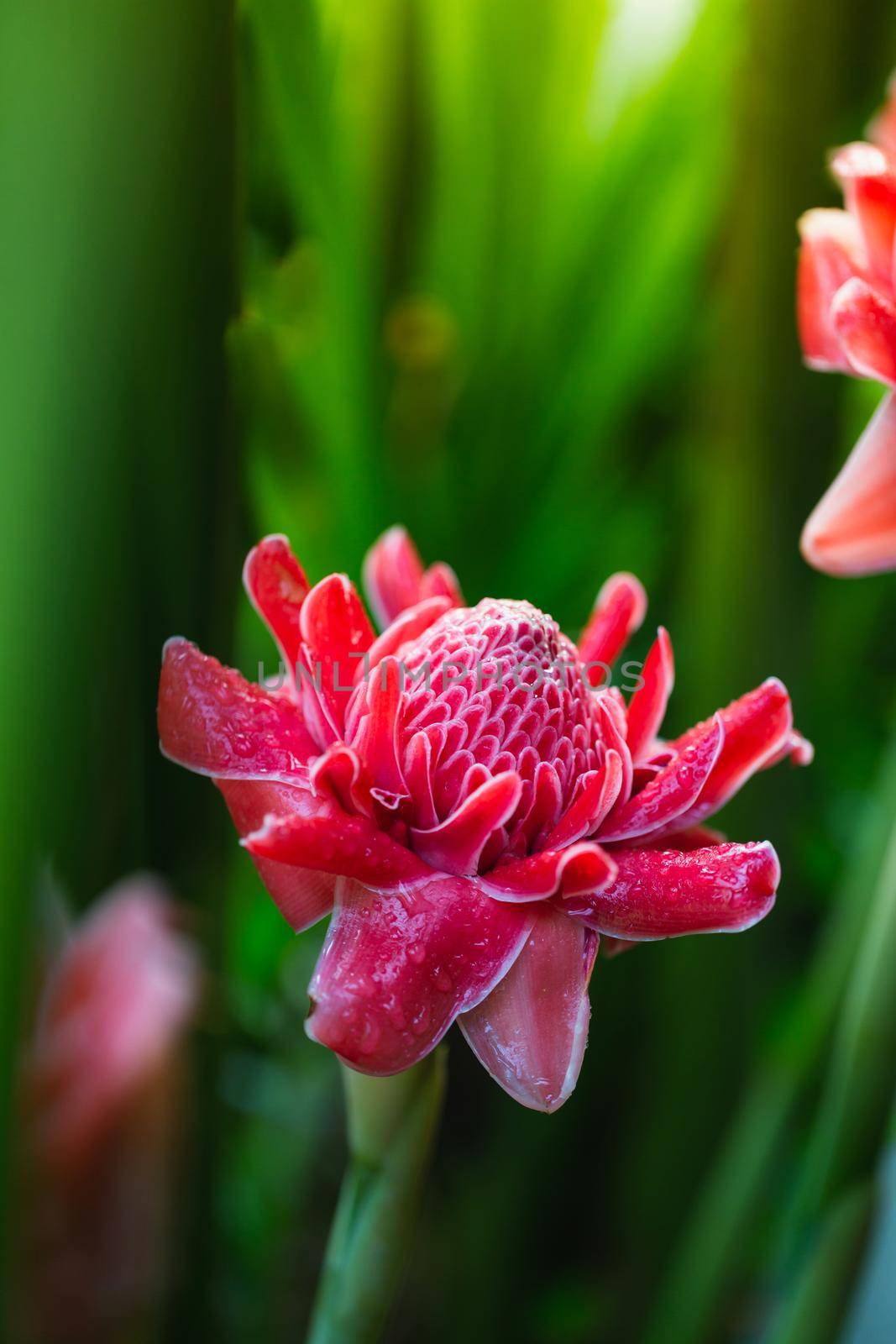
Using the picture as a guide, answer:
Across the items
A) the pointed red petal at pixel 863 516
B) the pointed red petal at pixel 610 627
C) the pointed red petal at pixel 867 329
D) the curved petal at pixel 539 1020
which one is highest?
the pointed red petal at pixel 867 329

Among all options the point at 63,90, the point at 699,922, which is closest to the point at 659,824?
the point at 699,922

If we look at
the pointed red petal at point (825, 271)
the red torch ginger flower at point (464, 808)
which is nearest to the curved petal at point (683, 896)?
the red torch ginger flower at point (464, 808)

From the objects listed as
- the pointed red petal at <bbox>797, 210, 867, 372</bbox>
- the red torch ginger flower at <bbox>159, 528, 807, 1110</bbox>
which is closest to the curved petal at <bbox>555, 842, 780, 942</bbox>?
the red torch ginger flower at <bbox>159, 528, 807, 1110</bbox>

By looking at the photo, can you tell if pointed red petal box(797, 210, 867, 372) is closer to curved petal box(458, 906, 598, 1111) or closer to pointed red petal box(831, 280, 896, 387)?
pointed red petal box(831, 280, 896, 387)

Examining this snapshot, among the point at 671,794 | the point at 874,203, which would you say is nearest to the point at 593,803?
the point at 671,794

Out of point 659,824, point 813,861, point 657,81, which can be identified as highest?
point 657,81

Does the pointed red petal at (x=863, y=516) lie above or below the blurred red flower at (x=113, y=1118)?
above

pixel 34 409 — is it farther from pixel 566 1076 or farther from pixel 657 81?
pixel 657 81

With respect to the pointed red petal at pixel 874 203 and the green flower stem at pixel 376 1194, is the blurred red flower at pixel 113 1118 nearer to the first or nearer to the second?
the green flower stem at pixel 376 1194
